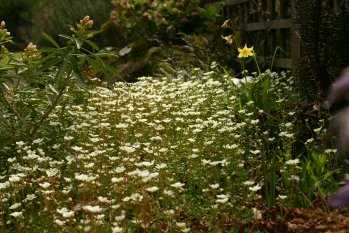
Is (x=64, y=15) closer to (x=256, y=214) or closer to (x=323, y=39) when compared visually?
(x=323, y=39)

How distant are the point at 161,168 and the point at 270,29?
4.54m

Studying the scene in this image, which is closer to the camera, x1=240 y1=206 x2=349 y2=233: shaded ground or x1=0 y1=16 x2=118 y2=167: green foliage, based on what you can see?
x1=240 y1=206 x2=349 y2=233: shaded ground

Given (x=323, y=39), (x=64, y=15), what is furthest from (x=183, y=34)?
(x=64, y=15)

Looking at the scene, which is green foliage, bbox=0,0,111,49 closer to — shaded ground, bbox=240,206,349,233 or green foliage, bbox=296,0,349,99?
green foliage, bbox=296,0,349,99

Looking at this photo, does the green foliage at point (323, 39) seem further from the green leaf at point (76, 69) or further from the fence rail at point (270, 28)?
the fence rail at point (270, 28)

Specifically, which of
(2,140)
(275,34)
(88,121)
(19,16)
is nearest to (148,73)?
(275,34)

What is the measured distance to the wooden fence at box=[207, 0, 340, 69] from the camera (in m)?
6.29

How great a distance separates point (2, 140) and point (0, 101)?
29 centimetres

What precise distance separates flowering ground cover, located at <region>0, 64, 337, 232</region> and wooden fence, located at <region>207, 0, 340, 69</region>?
819mm

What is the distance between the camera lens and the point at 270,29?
23.4ft

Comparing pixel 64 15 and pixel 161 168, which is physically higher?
pixel 64 15

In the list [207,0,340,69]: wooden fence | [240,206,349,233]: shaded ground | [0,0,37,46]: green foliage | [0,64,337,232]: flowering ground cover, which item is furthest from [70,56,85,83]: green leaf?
[0,0,37,46]: green foliage

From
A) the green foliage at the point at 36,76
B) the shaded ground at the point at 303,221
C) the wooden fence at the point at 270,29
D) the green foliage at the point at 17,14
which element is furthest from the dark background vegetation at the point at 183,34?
the green foliage at the point at 17,14

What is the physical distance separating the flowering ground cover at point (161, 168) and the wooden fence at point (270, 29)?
2.69 feet
